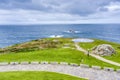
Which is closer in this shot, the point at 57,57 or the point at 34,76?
the point at 34,76

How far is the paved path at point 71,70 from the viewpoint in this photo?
125ft

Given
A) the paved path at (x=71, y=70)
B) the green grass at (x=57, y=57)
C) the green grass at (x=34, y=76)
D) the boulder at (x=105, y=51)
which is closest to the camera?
the green grass at (x=34, y=76)

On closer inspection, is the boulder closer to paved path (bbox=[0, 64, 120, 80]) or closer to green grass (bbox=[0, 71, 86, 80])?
paved path (bbox=[0, 64, 120, 80])

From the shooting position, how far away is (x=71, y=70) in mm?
42250

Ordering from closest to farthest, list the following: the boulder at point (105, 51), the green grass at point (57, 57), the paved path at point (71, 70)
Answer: the paved path at point (71, 70) → the green grass at point (57, 57) → the boulder at point (105, 51)

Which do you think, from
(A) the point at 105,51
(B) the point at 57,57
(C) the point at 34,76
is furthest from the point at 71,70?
(A) the point at 105,51

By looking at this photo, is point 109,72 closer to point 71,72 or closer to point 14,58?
point 71,72

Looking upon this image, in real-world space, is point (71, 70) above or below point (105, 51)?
below

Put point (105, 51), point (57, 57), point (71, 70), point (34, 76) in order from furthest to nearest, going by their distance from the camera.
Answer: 1. point (105, 51)
2. point (57, 57)
3. point (71, 70)
4. point (34, 76)

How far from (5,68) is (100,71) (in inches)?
772

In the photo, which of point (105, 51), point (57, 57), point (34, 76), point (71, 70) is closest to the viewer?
point (34, 76)

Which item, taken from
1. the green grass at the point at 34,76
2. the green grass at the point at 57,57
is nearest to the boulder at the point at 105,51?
the green grass at the point at 57,57

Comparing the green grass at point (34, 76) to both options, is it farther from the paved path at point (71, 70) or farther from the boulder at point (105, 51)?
the boulder at point (105, 51)

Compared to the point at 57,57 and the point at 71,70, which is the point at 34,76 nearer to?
the point at 71,70
